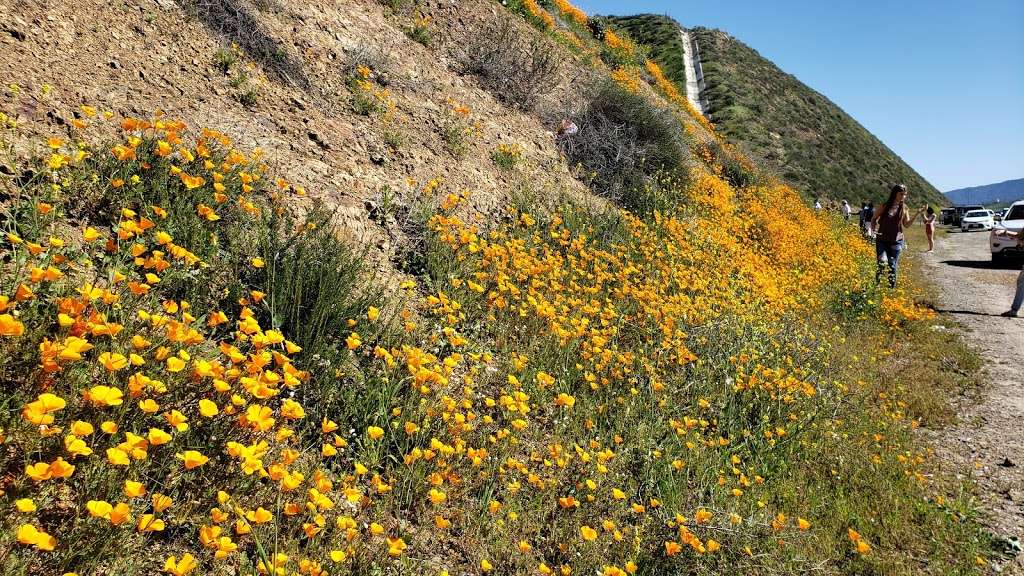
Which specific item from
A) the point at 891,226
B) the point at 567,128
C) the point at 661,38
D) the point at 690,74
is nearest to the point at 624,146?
the point at 567,128

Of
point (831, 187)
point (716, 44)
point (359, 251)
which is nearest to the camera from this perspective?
point (359, 251)

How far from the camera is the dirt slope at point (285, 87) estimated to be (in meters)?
4.02

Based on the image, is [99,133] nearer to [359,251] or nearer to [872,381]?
[359,251]

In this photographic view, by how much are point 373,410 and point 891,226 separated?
33.6 ft

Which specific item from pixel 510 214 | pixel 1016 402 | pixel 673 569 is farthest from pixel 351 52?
pixel 1016 402

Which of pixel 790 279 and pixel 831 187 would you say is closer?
pixel 790 279

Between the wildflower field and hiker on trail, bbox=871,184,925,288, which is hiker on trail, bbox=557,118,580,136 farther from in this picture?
hiker on trail, bbox=871,184,925,288

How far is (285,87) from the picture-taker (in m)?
5.70

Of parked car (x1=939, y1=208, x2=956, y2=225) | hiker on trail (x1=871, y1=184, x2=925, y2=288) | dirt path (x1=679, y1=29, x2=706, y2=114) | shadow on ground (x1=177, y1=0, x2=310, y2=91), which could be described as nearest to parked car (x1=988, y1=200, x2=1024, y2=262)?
hiker on trail (x1=871, y1=184, x2=925, y2=288)

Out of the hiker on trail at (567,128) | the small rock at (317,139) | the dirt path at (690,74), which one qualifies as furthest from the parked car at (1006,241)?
the dirt path at (690,74)

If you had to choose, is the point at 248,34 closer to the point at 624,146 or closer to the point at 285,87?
the point at 285,87

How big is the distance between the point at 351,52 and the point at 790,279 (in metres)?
8.05

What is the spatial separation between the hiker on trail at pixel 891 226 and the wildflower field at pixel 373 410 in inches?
176

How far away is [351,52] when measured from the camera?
22.6ft
